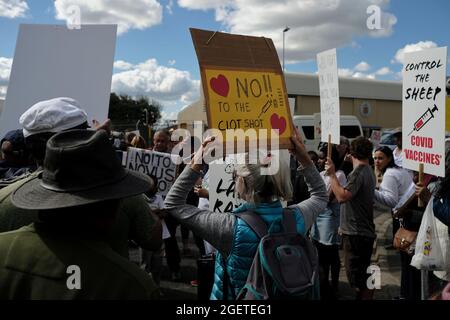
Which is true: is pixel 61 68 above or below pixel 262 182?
above

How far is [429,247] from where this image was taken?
2.91 metres

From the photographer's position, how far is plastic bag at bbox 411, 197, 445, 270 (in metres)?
2.87

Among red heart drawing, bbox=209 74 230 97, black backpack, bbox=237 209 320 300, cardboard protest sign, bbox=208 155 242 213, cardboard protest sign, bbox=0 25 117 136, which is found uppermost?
cardboard protest sign, bbox=0 25 117 136

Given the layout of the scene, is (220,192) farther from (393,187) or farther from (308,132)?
(308,132)

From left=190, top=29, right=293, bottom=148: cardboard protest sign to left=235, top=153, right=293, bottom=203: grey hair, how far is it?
0.27 meters

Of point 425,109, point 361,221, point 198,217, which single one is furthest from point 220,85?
point 361,221

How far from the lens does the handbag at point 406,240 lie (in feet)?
11.5

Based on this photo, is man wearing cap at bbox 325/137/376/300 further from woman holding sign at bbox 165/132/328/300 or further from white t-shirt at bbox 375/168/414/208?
woman holding sign at bbox 165/132/328/300

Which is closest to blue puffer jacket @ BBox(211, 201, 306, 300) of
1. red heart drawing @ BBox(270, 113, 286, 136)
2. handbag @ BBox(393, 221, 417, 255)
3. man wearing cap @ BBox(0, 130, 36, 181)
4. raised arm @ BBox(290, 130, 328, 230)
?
raised arm @ BBox(290, 130, 328, 230)

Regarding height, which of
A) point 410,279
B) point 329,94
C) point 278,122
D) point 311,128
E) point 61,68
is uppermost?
point 311,128

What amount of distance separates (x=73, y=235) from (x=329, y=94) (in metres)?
3.24

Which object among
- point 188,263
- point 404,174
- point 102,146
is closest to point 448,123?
point 404,174

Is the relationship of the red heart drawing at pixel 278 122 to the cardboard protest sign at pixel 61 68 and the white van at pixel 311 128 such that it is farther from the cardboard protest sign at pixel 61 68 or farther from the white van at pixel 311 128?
the white van at pixel 311 128
